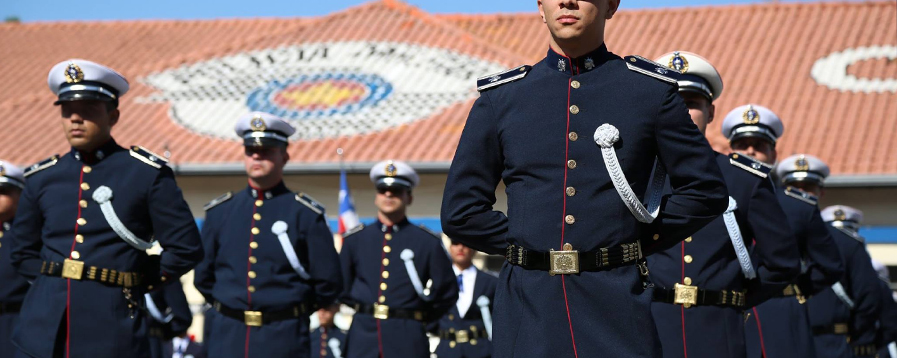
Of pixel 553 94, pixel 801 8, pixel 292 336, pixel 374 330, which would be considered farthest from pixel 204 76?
pixel 553 94

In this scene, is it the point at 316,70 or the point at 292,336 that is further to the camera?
the point at 316,70

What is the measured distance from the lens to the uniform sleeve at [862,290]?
1134 centimetres

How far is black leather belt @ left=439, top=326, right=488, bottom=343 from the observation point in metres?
13.4

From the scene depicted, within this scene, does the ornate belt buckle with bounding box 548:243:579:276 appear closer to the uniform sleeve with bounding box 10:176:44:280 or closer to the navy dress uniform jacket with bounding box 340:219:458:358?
the uniform sleeve with bounding box 10:176:44:280

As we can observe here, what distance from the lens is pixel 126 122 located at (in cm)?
2388

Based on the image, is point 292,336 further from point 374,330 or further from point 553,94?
point 553,94

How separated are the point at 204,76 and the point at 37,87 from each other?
4.72 metres

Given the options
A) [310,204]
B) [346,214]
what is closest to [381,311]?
[310,204]

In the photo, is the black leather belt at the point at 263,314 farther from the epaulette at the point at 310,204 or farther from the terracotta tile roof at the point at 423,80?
the terracotta tile roof at the point at 423,80

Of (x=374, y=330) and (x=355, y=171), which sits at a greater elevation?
(x=355, y=171)

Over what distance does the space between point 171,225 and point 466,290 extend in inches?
259

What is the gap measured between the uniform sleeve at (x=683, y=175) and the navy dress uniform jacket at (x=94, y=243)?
3410 mm

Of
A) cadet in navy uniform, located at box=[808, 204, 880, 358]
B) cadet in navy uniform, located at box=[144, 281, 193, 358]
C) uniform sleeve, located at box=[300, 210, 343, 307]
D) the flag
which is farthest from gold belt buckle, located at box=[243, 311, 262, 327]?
the flag

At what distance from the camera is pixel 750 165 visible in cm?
680
